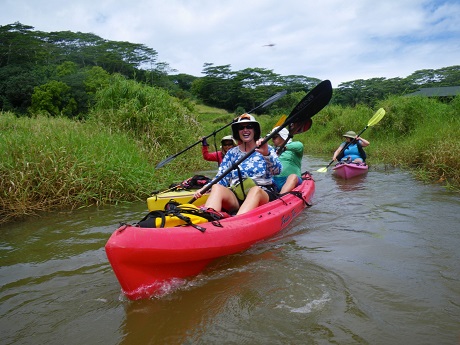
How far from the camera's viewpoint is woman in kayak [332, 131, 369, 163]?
26.7ft

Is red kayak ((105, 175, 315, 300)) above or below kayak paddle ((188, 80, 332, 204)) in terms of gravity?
below

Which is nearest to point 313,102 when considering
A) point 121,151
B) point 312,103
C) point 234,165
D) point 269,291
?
point 312,103

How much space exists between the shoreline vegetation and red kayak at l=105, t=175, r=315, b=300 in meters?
3.06

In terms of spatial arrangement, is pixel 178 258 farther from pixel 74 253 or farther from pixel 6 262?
pixel 6 262

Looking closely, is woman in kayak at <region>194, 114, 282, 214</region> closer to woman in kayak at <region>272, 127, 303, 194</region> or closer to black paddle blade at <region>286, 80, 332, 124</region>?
black paddle blade at <region>286, 80, 332, 124</region>

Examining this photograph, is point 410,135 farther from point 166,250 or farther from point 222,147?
point 166,250

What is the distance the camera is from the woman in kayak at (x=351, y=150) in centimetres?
815

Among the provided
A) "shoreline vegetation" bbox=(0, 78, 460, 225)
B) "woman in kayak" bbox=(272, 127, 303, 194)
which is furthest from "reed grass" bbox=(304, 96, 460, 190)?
"woman in kayak" bbox=(272, 127, 303, 194)

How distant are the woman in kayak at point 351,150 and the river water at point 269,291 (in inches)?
152

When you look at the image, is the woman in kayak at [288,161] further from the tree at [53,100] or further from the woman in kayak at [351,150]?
the tree at [53,100]

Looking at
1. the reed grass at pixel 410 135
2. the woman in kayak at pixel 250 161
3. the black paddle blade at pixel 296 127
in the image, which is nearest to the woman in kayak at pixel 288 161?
the black paddle blade at pixel 296 127

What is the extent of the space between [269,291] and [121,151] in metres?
4.42

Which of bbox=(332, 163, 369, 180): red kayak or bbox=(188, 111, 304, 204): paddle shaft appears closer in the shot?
bbox=(188, 111, 304, 204): paddle shaft

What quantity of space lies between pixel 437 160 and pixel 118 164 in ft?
18.5
